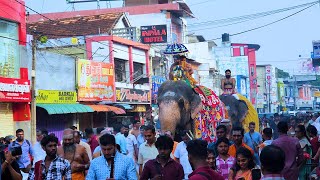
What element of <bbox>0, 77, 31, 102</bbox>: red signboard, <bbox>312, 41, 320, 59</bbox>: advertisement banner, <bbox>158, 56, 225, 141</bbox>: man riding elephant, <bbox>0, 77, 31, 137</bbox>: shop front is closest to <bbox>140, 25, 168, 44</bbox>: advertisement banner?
<bbox>312, 41, 320, 59</bbox>: advertisement banner

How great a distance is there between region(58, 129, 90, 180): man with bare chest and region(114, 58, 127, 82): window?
2488 centimetres

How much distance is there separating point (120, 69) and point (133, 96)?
1584 millimetres

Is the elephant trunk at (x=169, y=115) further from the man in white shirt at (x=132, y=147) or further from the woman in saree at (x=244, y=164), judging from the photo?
the woman in saree at (x=244, y=164)


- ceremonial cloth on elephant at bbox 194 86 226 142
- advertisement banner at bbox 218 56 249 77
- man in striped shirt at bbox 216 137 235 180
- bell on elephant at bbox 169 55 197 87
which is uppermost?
advertisement banner at bbox 218 56 249 77

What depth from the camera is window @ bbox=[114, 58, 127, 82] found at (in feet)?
107

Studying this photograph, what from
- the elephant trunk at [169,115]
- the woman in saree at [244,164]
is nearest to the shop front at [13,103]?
the elephant trunk at [169,115]

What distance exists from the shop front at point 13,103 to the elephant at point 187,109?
8760mm

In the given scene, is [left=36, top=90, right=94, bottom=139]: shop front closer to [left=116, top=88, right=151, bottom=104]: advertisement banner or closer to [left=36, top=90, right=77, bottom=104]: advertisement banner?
[left=36, top=90, right=77, bottom=104]: advertisement banner

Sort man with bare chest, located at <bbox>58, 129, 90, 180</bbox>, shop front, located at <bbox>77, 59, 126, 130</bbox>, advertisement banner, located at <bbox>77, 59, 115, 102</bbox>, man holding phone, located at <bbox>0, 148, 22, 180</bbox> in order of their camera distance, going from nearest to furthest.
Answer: man holding phone, located at <bbox>0, 148, 22, 180</bbox>
man with bare chest, located at <bbox>58, 129, 90, 180</bbox>
advertisement banner, located at <bbox>77, 59, 115, 102</bbox>
shop front, located at <bbox>77, 59, 126, 130</bbox>

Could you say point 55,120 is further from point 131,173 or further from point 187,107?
point 131,173

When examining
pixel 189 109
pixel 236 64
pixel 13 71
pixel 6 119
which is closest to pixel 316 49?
pixel 13 71

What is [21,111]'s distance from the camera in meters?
23.0

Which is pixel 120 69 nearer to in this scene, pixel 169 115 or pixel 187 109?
pixel 187 109

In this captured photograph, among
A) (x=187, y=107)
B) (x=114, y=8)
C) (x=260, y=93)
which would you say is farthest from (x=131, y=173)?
(x=260, y=93)
